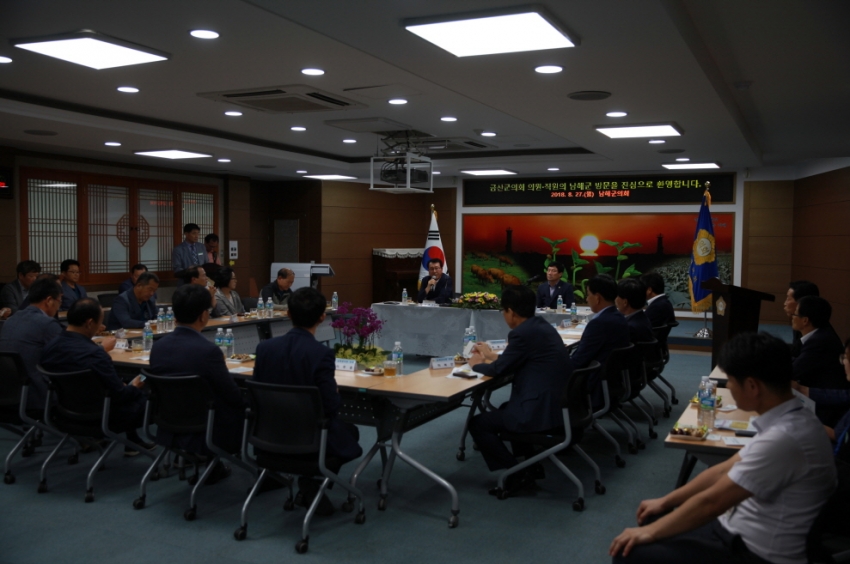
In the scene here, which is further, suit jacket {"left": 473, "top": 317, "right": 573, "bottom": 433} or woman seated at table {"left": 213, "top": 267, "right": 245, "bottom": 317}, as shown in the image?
woman seated at table {"left": 213, "top": 267, "right": 245, "bottom": 317}

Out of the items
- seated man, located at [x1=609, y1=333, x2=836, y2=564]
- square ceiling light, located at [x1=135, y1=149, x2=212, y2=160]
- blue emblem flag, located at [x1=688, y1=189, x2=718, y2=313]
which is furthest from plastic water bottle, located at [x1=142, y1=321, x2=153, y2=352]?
blue emblem flag, located at [x1=688, y1=189, x2=718, y2=313]

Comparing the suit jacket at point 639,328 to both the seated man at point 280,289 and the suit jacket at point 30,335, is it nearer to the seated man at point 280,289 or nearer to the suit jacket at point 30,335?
the suit jacket at point 30,335

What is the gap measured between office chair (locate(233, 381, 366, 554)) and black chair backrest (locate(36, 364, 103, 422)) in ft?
3.76

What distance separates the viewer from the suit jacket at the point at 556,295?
8773 millimetres

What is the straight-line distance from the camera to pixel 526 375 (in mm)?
4195

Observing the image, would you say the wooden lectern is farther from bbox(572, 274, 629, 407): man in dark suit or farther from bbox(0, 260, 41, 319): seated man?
bbox(0, 260, 41, 319): seated man

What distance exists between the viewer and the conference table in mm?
3980

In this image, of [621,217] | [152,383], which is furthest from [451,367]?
[621,217]

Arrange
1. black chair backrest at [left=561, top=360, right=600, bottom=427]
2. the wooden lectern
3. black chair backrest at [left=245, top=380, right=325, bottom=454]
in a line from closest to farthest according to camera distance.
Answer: black chair backrest at [left=245, top=380, right=325, bottom=454]
black chair backrest at [left=561, top=360, right=600, bottom=427]
the wooden lectern

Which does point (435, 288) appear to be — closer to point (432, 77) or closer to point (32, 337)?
point (432, 77)

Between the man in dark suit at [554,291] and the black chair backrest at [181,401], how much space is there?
5601 millimetres

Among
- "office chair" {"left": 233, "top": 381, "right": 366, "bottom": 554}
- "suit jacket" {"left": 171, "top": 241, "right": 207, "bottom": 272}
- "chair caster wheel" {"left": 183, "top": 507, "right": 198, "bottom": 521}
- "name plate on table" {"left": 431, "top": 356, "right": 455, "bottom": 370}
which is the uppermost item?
"suit jacket" {"left": 171, "top": 241, "right": 207, "bottom": 272}

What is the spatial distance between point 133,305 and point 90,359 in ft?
8.89

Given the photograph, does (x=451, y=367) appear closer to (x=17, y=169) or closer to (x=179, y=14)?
(x=179, y=14)
